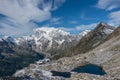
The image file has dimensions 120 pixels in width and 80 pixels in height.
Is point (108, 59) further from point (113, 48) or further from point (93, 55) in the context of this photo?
point (93, 55)

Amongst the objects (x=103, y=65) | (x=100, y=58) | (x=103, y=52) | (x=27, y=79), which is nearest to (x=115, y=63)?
(x=103, y=65)

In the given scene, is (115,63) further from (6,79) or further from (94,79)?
(6,79)

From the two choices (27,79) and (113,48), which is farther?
(113,48)

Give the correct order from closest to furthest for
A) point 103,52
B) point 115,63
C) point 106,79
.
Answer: point 106,79
point 115,63
point 103,52

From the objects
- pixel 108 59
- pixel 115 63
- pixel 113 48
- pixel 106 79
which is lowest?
pixel 106 79

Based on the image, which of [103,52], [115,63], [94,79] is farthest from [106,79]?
[103,52]

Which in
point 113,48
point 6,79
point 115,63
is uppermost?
point 113,48

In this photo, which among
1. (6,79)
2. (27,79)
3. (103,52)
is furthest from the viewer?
(103,52)

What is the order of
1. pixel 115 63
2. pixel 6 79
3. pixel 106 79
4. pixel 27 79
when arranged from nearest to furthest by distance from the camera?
pixel 6 79 → pixel 27 79 → pixel 106 79 → pixel 115 63

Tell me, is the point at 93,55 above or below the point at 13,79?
above
